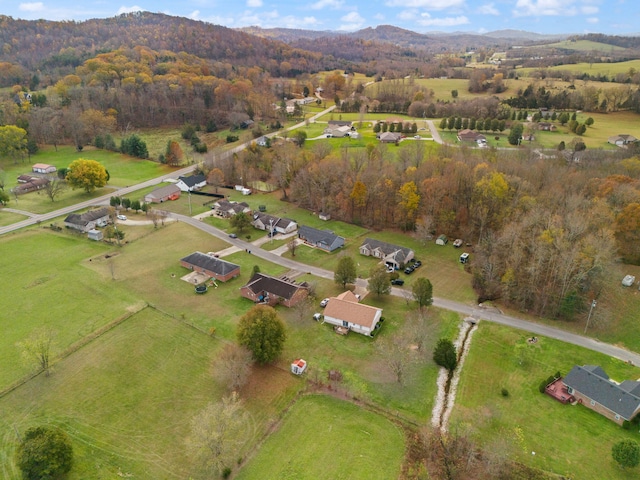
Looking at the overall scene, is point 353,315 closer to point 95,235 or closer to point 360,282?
point 360,282

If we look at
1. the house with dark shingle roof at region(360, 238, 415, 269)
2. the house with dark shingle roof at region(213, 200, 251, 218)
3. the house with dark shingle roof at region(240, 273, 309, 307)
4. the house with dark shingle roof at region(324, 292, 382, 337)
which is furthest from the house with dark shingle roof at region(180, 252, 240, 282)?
the house with dark shingle roof at region(360, 238, 415, 269)

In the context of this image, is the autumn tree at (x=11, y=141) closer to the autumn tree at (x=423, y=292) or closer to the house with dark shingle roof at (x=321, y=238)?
the house with dark shingle roof at (x=321, y=238)

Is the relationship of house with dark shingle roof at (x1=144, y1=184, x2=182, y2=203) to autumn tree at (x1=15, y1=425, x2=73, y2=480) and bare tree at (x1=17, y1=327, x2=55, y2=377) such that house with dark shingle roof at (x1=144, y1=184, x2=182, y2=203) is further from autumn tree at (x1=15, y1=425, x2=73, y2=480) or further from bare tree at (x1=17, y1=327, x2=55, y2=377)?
autumn tree at (x1=15, y1=425, x2=73, y2=480)

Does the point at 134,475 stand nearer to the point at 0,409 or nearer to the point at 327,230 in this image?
the point at 0,409

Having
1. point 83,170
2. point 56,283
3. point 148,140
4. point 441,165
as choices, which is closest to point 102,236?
point 56,283

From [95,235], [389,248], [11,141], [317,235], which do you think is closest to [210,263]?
[317,235]
